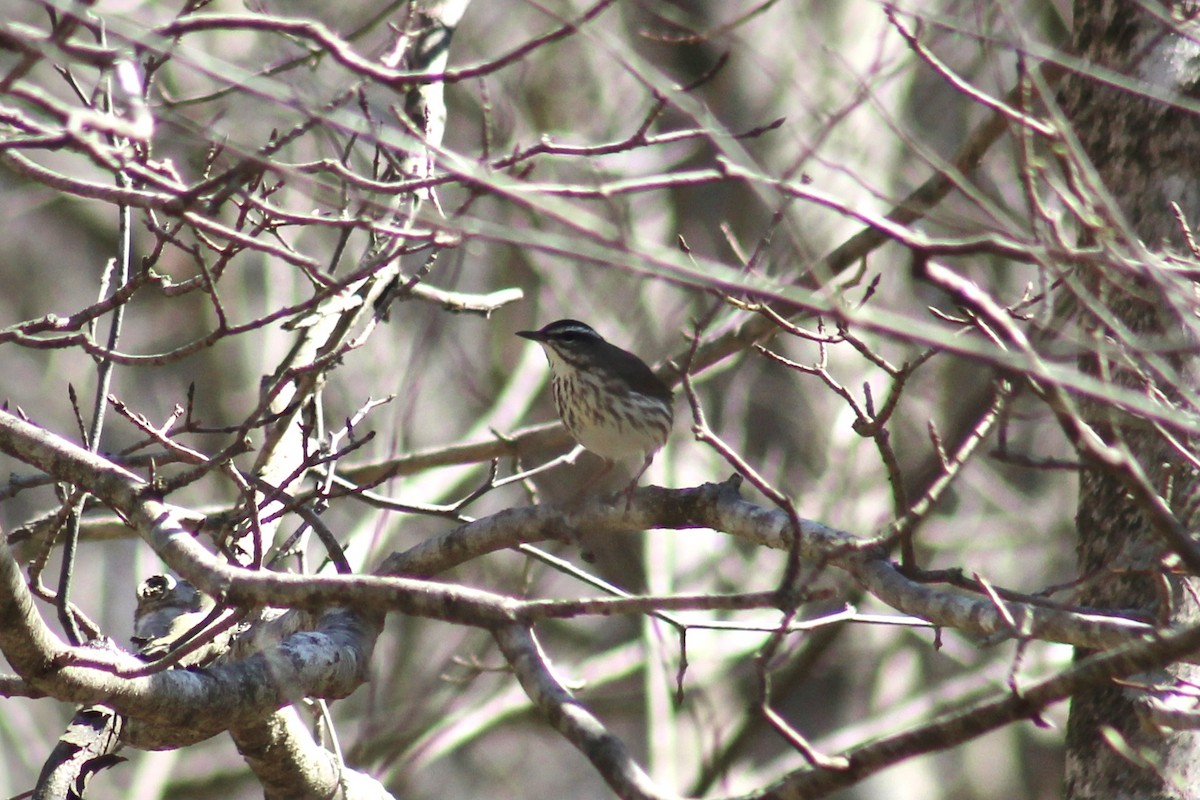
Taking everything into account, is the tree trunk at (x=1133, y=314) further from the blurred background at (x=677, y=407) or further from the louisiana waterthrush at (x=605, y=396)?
the blurred background at (x=677, y=407)

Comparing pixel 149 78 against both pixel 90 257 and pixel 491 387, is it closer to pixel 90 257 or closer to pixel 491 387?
pixel 491 387

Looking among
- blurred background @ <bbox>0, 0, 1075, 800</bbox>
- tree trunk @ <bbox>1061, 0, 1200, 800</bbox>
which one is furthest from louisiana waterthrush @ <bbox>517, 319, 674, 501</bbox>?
blurred background @ <bbox>0, 0, 1075, 800</bbox>

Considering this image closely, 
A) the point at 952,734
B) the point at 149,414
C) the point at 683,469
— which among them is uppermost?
the point at 149,414

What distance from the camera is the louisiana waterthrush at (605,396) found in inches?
266

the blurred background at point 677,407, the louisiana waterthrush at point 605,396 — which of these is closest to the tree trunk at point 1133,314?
the louisiana waterthrush at point 605,396

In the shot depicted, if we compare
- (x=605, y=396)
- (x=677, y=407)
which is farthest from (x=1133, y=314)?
(x=677, y=407)

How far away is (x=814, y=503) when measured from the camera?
12.1 metres

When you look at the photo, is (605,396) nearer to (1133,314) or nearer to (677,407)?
(1133,314)

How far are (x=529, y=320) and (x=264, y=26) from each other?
38.8 ft

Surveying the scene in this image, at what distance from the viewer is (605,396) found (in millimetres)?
6766

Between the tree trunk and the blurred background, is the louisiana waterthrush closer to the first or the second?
the tree trunk

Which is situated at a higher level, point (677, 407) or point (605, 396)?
point (677, 407)

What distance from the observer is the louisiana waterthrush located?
675 centimetres

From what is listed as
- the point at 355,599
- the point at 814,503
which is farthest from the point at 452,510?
the point at 814,503
